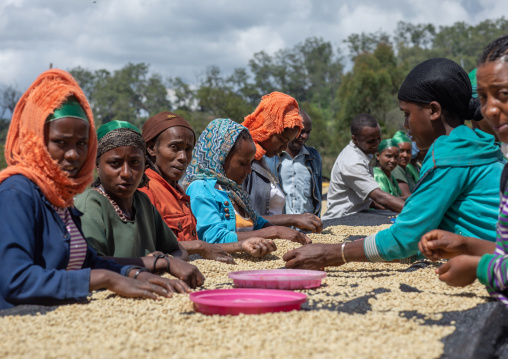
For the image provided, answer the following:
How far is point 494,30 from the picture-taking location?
3590 inches

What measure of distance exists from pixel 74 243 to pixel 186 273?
0.60 metres

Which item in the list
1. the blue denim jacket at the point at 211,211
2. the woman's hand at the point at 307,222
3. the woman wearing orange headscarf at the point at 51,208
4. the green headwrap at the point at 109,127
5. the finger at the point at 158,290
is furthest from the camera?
the woman's hand at the point at 307,222

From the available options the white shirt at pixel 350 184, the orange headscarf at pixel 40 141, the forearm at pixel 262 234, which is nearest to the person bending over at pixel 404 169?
the white shirt at pixel 350 184

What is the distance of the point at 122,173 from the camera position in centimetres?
339

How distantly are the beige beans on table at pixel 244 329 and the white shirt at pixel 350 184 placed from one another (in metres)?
4.68

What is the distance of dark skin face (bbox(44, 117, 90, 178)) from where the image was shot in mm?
2764

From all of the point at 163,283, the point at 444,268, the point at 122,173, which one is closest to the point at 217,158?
the point at 122,173

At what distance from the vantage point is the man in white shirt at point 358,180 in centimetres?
764

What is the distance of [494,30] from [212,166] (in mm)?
97303

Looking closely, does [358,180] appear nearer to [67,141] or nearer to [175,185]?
[175,185]

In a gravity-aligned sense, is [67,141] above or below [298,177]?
above

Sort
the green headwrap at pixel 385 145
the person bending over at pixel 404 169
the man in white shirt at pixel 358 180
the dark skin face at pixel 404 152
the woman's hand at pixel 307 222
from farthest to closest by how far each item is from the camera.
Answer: the dark skin face at pixel 404 152 < the person bending over at pixel 404 169 < the green headwrap at pixel 385 145 < the man in white shirt at pixel 358 180 < the woman's hand at pixel 307 222

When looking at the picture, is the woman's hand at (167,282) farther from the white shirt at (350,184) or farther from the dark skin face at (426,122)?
the white shirt at (350,184)

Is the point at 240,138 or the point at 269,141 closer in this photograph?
the point at 240,138
